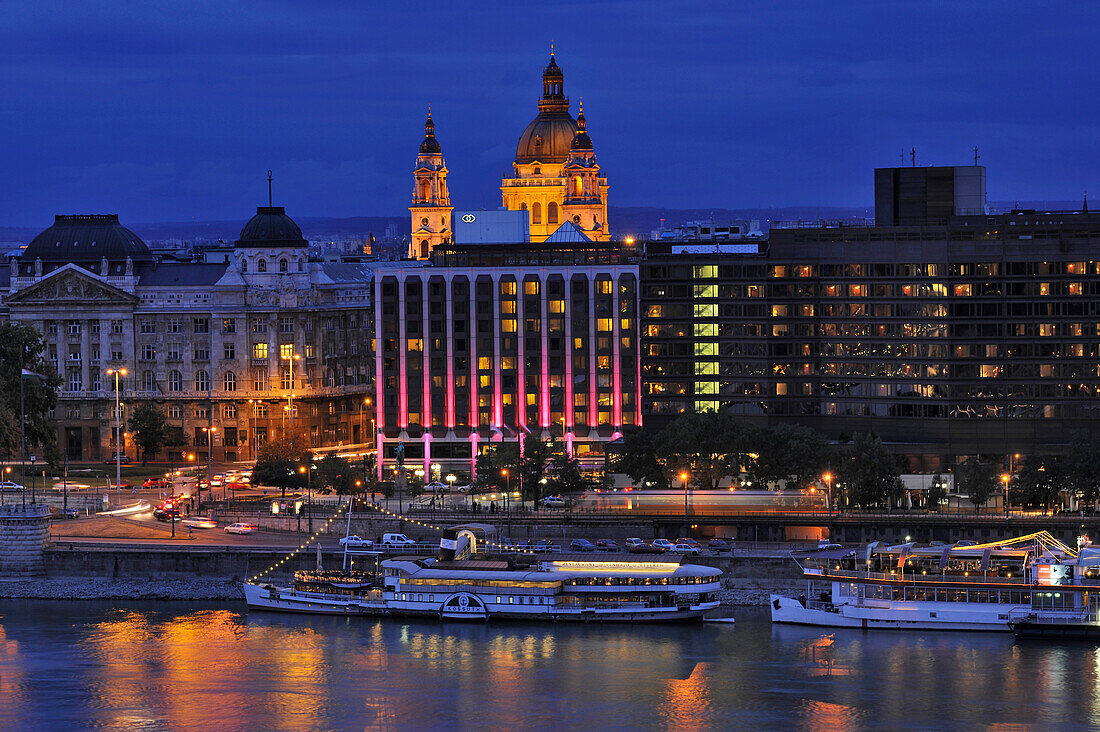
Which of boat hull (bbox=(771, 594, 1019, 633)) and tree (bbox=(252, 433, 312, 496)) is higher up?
tree (bbox=(252, 433, 312, 496))

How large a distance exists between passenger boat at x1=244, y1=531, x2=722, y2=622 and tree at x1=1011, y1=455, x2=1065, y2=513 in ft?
90.4

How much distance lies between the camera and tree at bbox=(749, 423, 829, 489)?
474ft

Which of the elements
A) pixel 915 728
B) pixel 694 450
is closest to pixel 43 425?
pixel 694 450

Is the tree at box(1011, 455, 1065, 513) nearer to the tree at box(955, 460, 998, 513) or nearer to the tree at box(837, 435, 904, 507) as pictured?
the tree at box(955, 460, 998, 513)

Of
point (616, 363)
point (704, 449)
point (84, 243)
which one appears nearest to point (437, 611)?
point (704, 449)

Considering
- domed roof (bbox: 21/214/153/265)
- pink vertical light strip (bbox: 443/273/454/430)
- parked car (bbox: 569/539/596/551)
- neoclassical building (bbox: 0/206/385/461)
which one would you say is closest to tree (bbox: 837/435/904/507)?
parked car (bbox: 569/539/596/551)

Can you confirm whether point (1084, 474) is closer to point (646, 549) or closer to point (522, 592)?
point (646, 549)

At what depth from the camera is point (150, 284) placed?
18238 cm

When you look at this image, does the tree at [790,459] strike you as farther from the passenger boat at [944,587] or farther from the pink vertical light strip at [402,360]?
the pink vertical light strip at [402,360]

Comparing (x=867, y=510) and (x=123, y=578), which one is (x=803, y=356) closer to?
(x=867, y=510)

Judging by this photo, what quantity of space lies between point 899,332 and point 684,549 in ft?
130

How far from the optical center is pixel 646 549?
126 m

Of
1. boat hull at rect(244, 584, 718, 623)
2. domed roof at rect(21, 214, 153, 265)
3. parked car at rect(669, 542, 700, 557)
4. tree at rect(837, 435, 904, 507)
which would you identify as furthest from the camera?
domed roof at rect(21, 214, 153, 265)

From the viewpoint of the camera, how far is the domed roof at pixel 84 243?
186 m
